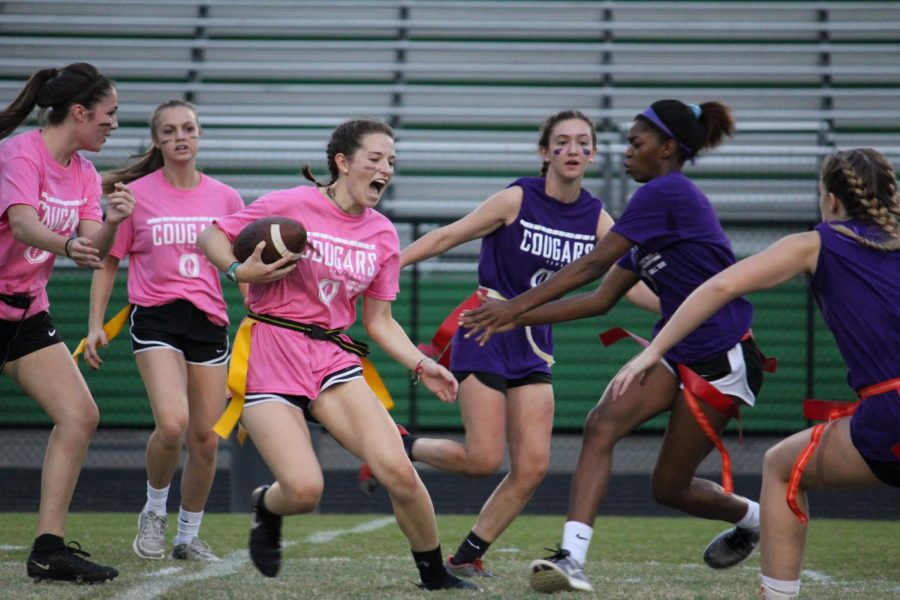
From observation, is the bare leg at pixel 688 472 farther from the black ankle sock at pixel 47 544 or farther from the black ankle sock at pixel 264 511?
the black ankle sock at pixel 47 544

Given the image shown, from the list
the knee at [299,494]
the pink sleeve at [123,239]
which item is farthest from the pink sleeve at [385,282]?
the pink sleeve at [123,239]

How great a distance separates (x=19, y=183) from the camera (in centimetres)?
499

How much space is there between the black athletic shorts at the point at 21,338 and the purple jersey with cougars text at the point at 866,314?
3136 mm

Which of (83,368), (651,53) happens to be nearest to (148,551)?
(83,368)

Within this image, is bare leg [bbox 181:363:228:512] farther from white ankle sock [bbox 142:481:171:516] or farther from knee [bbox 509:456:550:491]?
Result: knee [bbox 509:456:550:491]

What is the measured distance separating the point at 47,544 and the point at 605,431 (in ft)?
7.59

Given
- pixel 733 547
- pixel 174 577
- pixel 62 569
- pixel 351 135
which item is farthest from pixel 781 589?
pixel 62 569

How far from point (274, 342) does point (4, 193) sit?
132 cm

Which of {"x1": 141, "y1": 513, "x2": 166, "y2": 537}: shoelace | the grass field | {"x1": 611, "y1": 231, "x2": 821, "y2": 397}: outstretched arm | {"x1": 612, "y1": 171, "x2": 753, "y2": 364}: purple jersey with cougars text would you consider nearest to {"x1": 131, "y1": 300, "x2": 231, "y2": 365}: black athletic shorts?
{"x1": 141, "y1": 513, "x2": 166, "y2": 537}: shoelace

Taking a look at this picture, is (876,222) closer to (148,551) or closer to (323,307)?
(323,307)

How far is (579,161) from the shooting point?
5.77m

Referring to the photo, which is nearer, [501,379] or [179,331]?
[501,379]

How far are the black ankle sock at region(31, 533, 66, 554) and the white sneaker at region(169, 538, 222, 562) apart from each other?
111 centimetres

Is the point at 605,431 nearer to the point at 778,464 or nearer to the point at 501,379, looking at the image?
the point at 501,379
